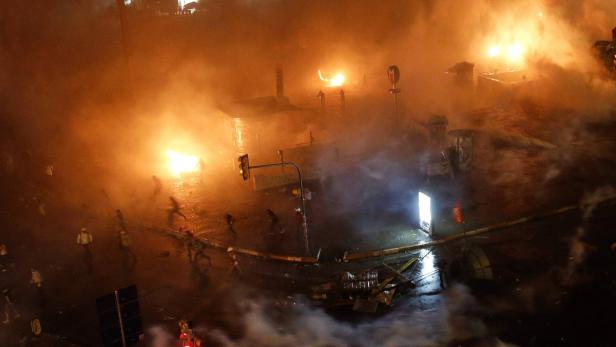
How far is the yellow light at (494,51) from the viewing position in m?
47.7

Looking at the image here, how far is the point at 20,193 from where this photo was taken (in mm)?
24141

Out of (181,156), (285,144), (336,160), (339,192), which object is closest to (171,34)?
(181,156)

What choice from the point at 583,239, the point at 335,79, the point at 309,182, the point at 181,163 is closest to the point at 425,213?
the point at 583,239

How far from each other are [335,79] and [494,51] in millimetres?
14792

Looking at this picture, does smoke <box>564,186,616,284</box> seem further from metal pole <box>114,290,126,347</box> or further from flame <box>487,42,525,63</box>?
flame <box>487,42,525,63</box>

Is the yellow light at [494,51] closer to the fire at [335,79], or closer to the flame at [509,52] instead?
the flame at [509,52]

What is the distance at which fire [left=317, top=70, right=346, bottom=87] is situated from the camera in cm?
4728

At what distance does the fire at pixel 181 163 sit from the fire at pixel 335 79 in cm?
2006

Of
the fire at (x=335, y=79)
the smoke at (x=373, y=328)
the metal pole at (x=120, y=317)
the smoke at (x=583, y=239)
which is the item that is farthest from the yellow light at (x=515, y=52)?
the metal pole at (x=120, y=317)

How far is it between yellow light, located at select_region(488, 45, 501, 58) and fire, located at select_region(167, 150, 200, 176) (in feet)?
102

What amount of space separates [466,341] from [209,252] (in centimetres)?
952

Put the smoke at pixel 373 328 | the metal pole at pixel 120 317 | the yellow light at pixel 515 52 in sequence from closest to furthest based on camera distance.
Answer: the metal pole at pixel 120 317, the smoke at pixel 373 328, the yellow light at pixel 515 52

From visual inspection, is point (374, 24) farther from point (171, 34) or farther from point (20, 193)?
point (20, 193)

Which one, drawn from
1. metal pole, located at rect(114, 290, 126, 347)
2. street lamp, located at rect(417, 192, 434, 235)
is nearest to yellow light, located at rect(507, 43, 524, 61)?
street lamp, located at rect(417, 192, 434, 235)
